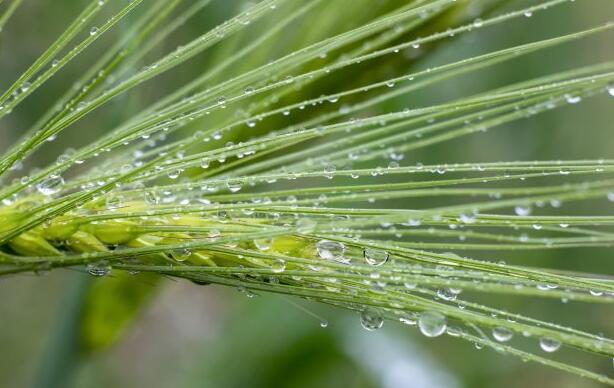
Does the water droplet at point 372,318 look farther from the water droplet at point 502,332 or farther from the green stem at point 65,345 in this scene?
the green stem at point 65,345

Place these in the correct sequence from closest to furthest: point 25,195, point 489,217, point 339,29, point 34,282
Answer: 1. point 489,217
2. point 25,195
3. point 339,29
4. point 34,282

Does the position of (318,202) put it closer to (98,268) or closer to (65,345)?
(98,268)

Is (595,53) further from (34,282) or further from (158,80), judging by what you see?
(34,282)

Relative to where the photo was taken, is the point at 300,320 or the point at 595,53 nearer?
the point at 300,320

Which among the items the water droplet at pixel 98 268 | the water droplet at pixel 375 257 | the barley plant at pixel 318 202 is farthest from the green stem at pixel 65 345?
the water droplet at pixel 375 257

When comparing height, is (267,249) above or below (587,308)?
above

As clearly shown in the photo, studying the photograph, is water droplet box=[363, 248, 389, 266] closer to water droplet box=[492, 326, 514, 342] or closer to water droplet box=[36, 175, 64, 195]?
water droplet box=[492, 326, 514, 342]

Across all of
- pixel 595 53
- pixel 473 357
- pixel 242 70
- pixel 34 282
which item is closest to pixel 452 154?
pixel 473 357
